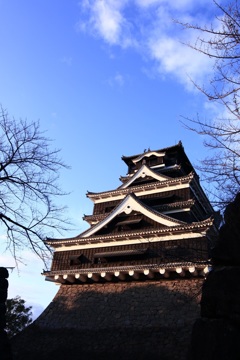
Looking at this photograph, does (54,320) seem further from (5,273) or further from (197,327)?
(197,327)

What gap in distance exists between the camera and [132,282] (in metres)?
13.5

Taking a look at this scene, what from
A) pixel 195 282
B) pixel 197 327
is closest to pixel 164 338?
pixel 195 282

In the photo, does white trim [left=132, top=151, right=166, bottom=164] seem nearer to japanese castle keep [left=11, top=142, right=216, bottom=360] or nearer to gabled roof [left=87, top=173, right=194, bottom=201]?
gabled roof [left=87, top=173, right=194, bottom=201]

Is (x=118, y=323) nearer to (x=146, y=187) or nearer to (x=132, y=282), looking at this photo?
(x=132, y=282)

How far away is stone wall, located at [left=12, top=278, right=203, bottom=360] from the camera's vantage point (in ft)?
35.0

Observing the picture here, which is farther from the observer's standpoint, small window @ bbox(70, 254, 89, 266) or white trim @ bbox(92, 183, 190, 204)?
white trim @ bbox(92, 183, 190, 204)

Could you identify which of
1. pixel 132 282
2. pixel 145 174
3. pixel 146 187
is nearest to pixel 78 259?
pixel 132 282

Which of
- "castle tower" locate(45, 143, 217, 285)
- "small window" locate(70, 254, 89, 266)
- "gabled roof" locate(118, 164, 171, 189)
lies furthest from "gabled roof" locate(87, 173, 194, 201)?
"small window" locate(70, 254, 89, 266)

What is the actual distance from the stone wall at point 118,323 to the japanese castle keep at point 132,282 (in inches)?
1.4

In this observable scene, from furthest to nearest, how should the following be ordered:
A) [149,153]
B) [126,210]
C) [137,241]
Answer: [149,153] < [126,210] < [137,241]

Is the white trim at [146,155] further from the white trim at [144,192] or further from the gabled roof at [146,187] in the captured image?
the white trim at [144,192]

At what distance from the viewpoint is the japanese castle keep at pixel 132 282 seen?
11062 mm

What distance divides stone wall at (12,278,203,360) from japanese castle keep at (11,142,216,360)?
4 cm

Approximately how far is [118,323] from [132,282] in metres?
1.97
